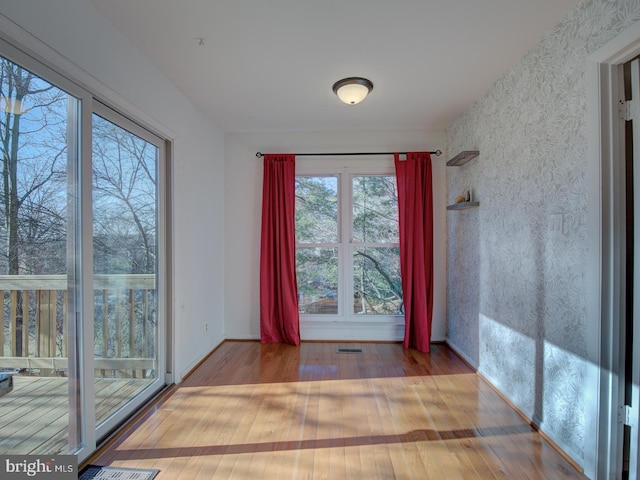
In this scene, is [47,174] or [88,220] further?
[88,220]

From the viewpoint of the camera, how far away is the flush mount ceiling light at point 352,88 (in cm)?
246

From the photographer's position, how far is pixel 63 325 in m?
1.60

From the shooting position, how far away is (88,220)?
1711mm

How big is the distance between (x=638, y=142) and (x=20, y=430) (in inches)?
129

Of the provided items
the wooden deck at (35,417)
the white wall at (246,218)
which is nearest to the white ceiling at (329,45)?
the white wall at (246,218)

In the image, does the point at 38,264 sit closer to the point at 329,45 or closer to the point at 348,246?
the point at 329,45

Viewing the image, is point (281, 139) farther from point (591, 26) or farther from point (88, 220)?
point (591, 26)

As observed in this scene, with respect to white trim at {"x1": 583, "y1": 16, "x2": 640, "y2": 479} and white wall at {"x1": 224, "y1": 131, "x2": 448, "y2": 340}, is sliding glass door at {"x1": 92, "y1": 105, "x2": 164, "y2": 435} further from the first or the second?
white trim at {"x1": 583, "y1": 16, "x2": 640, "y2": 479}

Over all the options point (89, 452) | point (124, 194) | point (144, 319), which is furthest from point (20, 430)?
point (124, 194)

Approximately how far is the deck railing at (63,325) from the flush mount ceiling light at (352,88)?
219 cm

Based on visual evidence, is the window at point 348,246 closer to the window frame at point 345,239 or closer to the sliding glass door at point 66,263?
the window frame at point 345,239

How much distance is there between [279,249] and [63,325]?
88.0 inches

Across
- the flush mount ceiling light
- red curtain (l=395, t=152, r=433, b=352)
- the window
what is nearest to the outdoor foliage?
the flush mount ceiling light

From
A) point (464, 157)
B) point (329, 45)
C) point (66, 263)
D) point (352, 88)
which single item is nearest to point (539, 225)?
point (464, 157)
